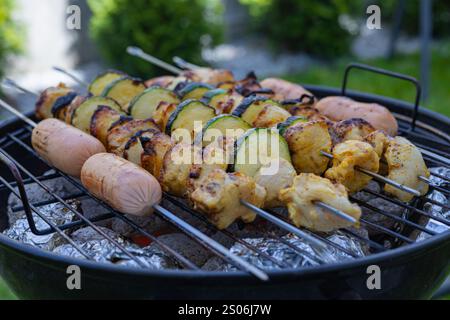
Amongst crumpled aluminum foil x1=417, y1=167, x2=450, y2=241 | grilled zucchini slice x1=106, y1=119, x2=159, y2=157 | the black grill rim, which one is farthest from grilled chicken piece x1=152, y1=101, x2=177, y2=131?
crumpled aluminum foil x1=417, y1=167, x2=450, y2=241

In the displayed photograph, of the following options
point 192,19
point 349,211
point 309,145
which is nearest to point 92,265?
point 349,211

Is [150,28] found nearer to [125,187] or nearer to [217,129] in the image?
[217,129]

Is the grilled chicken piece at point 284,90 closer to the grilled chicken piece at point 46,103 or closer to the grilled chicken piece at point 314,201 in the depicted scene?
the grilled chicken piece at point 314,201

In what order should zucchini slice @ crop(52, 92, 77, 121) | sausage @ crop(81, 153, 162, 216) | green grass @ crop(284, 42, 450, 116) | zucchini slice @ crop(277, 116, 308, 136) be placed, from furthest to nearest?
green grass @ crop(284, 42, 450, 116), zucchini slice @ crop(52, 92, 77, 121), zucchini slice @ crop(277, 116, 308, 136), sausage @ crop(81, 153, 162, 216)

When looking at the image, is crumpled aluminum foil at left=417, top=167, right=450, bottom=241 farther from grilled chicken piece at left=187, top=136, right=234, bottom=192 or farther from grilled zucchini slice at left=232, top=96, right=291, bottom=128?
grilled chicken piece at left=187, top=136, right=234, bottom=192

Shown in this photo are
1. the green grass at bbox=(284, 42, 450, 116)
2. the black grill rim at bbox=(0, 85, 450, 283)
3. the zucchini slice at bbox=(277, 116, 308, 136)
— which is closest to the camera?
the black grill rim at bbox=(0, 85, 450, 283)
